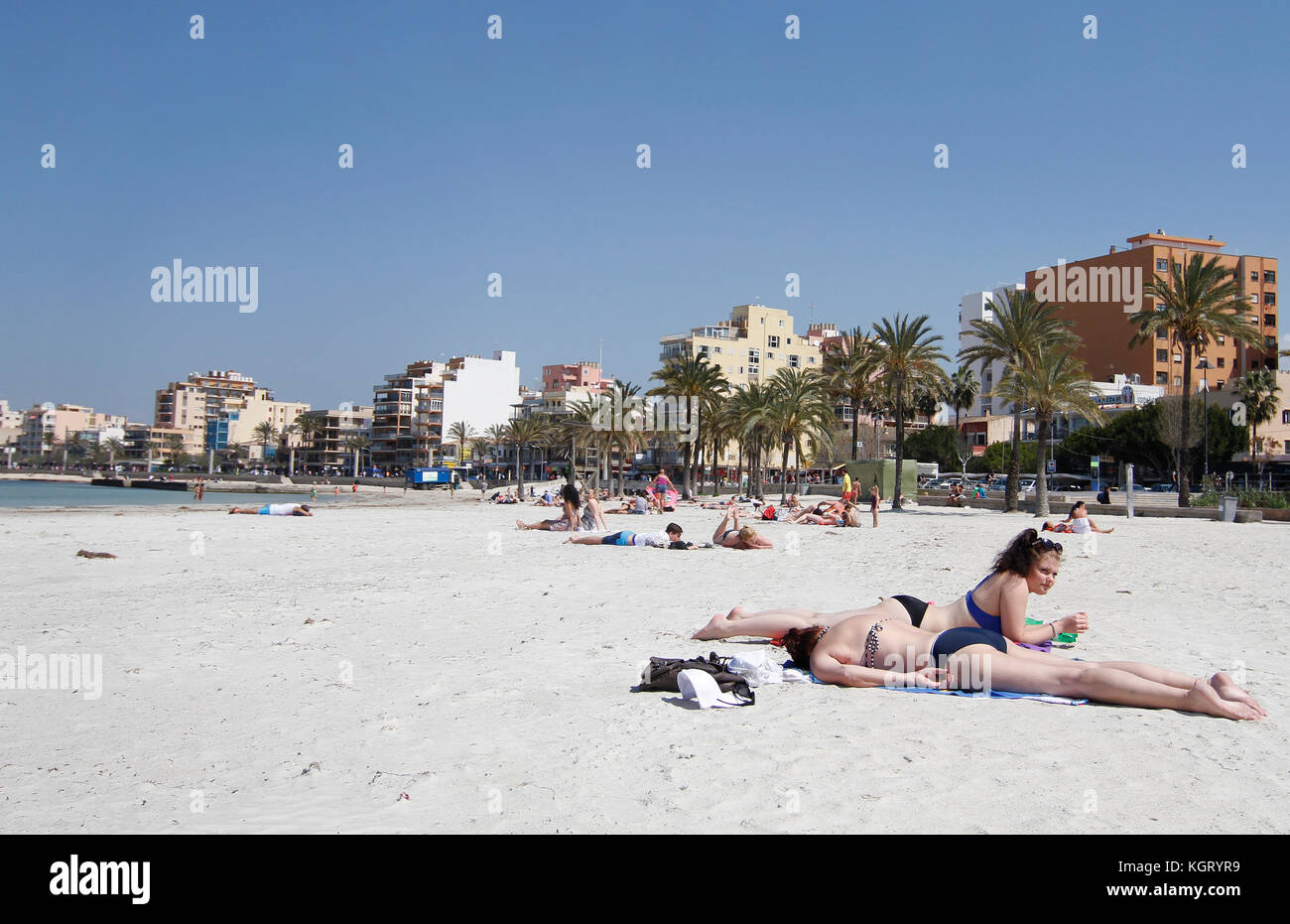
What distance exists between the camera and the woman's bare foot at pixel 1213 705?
16.3 ft

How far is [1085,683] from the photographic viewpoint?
5227 millimetres

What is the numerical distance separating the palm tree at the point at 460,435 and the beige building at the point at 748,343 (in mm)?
34486

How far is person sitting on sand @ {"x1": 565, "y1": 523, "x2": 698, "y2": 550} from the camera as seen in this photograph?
49.6 ft

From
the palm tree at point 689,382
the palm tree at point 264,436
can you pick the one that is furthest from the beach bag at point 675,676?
the palm tree at point 264,436

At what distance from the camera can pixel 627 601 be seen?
9.55 meters

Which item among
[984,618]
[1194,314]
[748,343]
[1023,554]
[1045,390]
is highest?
[748,343]

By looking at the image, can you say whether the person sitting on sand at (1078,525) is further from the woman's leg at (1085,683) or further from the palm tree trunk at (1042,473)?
the woman's leg at (1085,683)

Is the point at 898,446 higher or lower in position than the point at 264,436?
lower

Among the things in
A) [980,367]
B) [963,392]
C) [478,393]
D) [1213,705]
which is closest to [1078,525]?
[1213,705]

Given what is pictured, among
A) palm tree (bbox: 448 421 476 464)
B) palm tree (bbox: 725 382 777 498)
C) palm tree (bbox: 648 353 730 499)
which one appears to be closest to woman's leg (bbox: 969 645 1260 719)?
palm tree (bbox: 725 382 777 498)

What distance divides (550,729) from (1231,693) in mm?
3873

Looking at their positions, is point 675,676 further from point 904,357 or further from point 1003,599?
point 904,357
